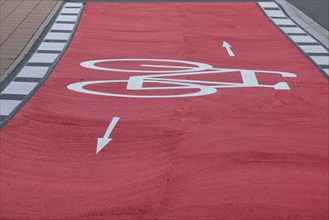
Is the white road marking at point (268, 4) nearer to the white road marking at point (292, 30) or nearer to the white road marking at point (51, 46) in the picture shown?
the white road marking at point (292, 30)

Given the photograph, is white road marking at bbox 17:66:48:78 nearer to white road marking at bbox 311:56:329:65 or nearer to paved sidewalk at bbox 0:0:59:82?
paved sidewalk at bbox 0:0:59:82

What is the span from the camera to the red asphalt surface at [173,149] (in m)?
5.78

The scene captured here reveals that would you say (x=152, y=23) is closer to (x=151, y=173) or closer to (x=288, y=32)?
(x=288, y=32)

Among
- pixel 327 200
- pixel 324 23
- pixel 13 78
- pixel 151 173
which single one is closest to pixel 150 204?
pixel 151 173

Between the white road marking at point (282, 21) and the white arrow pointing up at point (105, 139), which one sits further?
the white road marking at point (282, 21)

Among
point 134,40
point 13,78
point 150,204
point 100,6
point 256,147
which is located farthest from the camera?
point 100,6

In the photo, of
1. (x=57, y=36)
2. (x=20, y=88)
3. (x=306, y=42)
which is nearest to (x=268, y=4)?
(x=306, y=42)

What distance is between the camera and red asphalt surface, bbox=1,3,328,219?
578 cm

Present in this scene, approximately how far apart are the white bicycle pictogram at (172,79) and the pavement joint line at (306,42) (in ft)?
3.35

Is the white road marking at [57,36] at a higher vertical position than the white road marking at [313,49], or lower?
higher

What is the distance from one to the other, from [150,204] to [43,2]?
32.4ft

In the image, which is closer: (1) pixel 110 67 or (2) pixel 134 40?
(1) pixel 110 67

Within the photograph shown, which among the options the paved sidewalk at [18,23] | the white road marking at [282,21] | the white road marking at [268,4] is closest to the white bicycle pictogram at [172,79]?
the paved sidewalk at [18,23]

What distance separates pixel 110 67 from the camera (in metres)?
9.94
